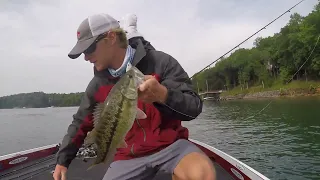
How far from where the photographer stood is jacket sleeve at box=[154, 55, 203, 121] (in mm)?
2605

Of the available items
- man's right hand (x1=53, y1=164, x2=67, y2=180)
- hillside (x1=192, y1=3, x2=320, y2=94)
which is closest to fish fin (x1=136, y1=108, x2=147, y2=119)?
man's right hand (x1=53, y1=164, x2=67, y2=180)

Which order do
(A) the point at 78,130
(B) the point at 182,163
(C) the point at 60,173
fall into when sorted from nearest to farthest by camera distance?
(B) the point at 182,163 < (C) the point at 60,173 < (A) the point at 78,130

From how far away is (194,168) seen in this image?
8.77ft

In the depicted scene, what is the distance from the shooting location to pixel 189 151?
2938mm

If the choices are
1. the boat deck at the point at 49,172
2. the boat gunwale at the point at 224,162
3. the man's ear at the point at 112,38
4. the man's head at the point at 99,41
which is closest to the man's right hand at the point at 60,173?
the man's head at the point at 99,41

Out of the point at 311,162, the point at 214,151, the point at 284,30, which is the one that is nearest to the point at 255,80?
the point at 284,30

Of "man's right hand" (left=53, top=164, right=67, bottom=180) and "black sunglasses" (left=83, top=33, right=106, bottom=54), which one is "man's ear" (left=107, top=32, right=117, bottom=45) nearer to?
"black sunglasses" (left=83, top=33, right=106, bottom=54)

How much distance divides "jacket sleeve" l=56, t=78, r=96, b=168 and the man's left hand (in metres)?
1.27

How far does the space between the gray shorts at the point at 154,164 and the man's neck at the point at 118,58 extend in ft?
3.42

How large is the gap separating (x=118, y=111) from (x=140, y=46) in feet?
3.26

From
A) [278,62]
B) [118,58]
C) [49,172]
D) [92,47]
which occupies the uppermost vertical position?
[278,62]

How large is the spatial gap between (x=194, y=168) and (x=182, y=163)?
21cm

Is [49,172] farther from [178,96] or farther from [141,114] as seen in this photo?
[178,96]

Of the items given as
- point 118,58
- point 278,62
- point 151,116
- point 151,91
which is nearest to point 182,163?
point 151,116
